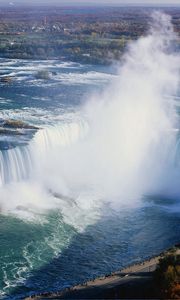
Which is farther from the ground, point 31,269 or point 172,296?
point 172,296

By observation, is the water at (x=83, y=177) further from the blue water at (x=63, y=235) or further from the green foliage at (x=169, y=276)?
Answer: the green foliage at (x=169, y=276)

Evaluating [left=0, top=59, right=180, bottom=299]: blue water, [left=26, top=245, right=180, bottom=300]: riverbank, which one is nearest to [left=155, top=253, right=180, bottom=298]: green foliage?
[left=26, top=245, right=180, bottom=300]: riverbank

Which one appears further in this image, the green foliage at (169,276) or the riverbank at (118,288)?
the riverbank at (118,288)

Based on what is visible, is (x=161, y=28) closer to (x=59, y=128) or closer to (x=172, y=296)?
(x=59, y=128)

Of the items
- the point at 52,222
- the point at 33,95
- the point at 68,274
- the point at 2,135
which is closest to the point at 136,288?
the point at 68,274

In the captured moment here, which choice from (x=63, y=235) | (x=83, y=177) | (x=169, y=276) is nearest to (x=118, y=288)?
(x=169, y=276)

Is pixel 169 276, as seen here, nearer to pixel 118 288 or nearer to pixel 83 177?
pixel 118 288

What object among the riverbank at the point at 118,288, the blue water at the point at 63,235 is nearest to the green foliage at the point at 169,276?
the riverbank at the point at 118,288
